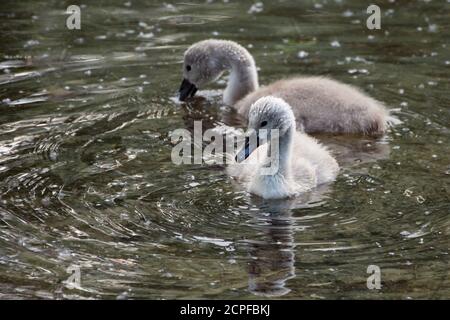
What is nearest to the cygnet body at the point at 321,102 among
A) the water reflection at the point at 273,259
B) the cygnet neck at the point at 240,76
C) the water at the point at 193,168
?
the cygnet neck at the point at 240,76

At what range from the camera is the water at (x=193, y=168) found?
19.2 ft

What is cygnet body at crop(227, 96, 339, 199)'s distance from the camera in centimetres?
717

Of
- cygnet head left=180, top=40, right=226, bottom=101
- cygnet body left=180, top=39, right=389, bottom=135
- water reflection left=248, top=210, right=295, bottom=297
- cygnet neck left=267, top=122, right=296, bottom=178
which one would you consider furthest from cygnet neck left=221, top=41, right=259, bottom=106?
water reflection left=248, top=210, right=295, bottom=297

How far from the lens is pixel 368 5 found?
12094 millimetres

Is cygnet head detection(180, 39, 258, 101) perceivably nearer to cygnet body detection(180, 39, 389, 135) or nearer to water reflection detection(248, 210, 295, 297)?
cygnet body detection(180, 39, 389, 135)

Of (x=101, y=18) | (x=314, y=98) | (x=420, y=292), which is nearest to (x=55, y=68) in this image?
(x=101, y=18)

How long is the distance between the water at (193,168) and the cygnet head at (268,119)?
45 centimetres

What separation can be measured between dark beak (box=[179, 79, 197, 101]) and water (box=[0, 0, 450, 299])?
0.62 ft

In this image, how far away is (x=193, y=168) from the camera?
302 inches

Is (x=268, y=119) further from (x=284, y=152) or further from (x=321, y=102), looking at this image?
(x=321, y=102)

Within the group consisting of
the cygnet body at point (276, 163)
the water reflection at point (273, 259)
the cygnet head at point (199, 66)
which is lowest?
the water reflection at point (273, 259)

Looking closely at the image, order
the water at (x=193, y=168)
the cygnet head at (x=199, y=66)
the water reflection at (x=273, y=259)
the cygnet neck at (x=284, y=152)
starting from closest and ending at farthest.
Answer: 1. the water reflection at (x=273, y=259)
2. the water at (x=193, y=168)
3. the cygnet neck at (x=284, y=152)
4. the cygnet head at (x=199, y=66)

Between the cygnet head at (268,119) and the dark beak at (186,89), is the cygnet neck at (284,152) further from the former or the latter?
the dark beak at (186,89)

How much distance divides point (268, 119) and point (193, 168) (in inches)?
31.8
